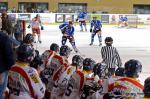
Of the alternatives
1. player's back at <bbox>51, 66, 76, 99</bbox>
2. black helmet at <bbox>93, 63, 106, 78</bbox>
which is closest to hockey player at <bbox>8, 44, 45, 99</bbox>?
player's back at <bbox>51, 66, 76, 99</bbox>

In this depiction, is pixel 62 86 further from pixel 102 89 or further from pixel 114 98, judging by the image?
pixel 114 98

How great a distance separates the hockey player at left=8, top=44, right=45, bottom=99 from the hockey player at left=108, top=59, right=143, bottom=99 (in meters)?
0.93

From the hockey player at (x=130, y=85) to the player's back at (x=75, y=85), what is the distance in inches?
36.5

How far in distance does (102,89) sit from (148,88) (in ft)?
3.69

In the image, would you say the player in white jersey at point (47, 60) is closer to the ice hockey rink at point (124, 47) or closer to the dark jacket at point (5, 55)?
the dark jacket at point (5, 55)

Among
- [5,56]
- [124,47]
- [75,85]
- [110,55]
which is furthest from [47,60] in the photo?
[124,47]

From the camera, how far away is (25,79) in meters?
5.08

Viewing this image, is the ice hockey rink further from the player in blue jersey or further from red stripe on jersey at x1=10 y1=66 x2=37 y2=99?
red stripe on jersey at x1=10 y1=66 x2=37 y2=99

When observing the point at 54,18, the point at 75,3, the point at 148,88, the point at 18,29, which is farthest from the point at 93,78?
the point at 75,3

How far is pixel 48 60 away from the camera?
788 cm

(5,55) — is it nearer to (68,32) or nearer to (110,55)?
(110,55)

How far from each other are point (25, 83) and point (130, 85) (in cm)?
124

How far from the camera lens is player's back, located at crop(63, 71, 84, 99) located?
5582 mm

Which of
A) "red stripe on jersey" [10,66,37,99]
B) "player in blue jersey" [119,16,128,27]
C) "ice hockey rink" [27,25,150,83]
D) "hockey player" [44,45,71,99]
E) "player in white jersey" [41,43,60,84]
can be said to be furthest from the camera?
"player in blue jersey" [119,16,128,27]
